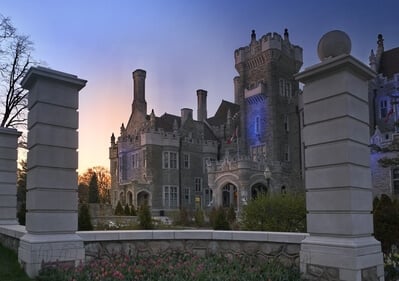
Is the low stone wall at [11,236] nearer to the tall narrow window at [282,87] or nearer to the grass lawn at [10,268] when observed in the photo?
the grass lawn at [10,268]

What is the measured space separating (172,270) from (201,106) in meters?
41.3

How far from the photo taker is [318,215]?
20.6ft

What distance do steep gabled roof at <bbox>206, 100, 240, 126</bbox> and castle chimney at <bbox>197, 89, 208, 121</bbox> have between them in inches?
44.2

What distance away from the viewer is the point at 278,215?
39.7 feet

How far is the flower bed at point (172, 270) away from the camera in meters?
6.17

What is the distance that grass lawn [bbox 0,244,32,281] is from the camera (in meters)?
6.62

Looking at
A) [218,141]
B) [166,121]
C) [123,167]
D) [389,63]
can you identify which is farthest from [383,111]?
[123,167]

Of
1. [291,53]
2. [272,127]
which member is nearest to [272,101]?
[272,127]

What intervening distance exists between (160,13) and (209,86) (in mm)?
34581

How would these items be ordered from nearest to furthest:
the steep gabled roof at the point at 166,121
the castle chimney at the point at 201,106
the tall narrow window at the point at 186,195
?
1. the tall narrow window at the point at 186,195
2. the steep gabled roof at the point at 166,121
3. the castle chimney at the point at 201,106

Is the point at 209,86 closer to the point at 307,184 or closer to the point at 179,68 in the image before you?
the point at 179,68

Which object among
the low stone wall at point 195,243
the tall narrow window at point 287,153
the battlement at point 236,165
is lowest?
the low stone wall at point 195,243

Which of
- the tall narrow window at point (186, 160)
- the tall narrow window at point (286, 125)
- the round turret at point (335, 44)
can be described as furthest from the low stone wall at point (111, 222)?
the tall narrow window at point (286, 125)

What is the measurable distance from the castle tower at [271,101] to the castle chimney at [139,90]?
998cm
